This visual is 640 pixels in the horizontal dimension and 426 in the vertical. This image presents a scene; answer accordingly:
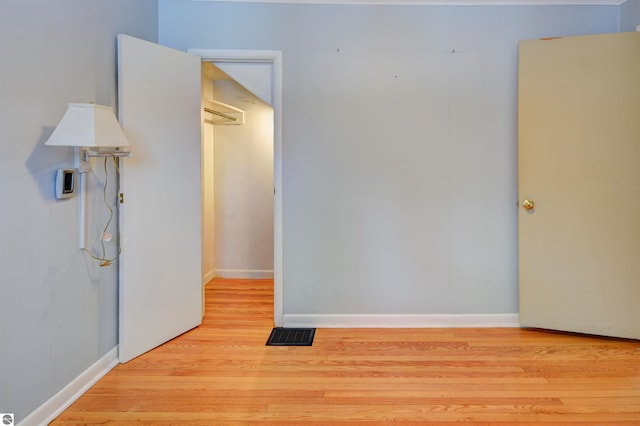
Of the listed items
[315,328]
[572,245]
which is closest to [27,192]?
[315,328]

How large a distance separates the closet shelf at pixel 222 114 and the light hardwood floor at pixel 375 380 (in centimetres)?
207

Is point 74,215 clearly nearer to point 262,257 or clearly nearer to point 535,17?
point 262,257

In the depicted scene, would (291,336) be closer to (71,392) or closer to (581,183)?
(71,392)

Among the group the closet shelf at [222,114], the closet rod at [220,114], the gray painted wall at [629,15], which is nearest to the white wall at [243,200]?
the closet shelf at [222,114]

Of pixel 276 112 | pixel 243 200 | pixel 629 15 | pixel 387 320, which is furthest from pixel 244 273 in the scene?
pixel 629 15

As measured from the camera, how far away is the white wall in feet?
14.3

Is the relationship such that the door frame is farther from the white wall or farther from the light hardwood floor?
the white wall

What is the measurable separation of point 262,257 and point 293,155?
180 cm

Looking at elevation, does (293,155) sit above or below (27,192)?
above

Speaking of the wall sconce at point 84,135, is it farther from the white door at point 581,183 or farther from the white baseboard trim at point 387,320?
the white door at point 581,183

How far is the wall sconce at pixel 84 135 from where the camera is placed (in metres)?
1.75

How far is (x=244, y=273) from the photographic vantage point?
14.4ft

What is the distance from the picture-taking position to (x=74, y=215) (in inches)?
78.0

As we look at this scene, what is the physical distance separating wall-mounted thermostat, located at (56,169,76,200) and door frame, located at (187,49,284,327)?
4.24ft
